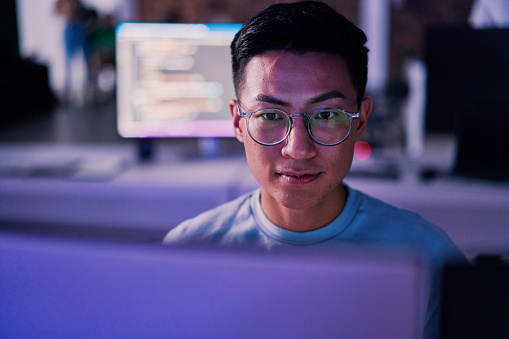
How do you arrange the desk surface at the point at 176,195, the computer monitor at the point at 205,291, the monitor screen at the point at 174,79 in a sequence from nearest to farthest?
the computer monitor at the point at 205,291 → the desk surface at the point at 176,195 → the monitor screen at the point at 174,79

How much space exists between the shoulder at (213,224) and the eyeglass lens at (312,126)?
20cm

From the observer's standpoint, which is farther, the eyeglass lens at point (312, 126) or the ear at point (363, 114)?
the ear at point (363, 114)

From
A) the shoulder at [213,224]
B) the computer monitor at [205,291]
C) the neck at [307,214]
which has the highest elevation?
the computer monitor at [205,291]

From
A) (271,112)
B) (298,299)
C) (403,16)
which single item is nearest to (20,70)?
(403,16)

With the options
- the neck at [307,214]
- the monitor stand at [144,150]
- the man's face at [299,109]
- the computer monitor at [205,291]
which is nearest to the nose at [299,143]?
the man's face at [299,109]

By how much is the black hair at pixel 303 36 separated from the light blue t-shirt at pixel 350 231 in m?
0.22

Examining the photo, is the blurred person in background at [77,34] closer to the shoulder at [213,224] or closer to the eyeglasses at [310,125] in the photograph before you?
the shoulder at [213,224]

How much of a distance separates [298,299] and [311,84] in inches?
17.5

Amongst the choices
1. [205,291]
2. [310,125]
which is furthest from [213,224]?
[205,291]

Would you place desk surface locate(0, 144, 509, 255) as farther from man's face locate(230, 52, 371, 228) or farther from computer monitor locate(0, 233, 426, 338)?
computer monitor locate(0, 233, 426, 338)

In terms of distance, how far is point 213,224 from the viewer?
0.98m

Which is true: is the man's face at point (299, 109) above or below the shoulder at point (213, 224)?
above

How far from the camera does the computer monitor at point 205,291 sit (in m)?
0.45

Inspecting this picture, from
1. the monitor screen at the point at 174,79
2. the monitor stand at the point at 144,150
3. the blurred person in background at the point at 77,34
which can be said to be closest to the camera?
the monitor screen at the point at 174,79
